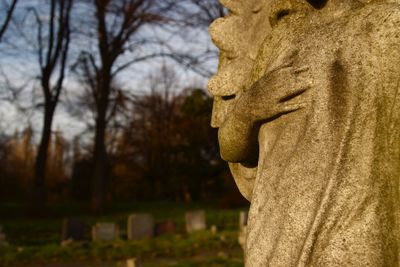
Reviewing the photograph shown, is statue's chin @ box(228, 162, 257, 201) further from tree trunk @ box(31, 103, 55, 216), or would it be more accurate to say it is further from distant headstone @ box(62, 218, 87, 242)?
tree trunk @ box(31, 103, 55, 216)

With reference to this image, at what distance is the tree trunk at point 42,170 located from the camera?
2375cm

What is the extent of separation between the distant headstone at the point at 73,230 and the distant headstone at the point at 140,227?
133cm

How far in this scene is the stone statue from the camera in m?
1.95

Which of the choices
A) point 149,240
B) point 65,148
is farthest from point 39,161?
point 65,148

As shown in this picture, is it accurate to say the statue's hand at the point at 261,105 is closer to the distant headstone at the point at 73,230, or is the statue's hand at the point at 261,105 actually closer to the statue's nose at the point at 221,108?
the statue's nose at the point at 221,108

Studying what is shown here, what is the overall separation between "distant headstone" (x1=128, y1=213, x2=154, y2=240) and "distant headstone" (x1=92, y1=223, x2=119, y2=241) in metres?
0.44

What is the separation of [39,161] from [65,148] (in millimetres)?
32977

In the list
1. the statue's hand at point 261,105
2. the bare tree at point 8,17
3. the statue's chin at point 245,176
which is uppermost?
the bare tree at point 8,17

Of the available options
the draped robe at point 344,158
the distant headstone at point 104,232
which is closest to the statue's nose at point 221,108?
the draped robe at point 344,158

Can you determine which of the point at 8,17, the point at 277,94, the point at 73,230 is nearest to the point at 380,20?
the point at 277,94

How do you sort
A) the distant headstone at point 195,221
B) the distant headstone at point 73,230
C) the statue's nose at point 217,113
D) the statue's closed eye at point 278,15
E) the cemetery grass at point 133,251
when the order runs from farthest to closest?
the distant headstone at point 195,221 < the distant headstone at point 73,230 < the cemetery grass at point 133,251 < the statue's nose at point 217,113 < the statue's closed eye at point 278,15

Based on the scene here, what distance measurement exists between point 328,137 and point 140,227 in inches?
510

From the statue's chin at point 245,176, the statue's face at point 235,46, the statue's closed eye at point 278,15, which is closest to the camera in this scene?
the statue's closed eye at point 278,15

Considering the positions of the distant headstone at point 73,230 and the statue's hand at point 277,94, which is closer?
the statue's hand at point 277,94
